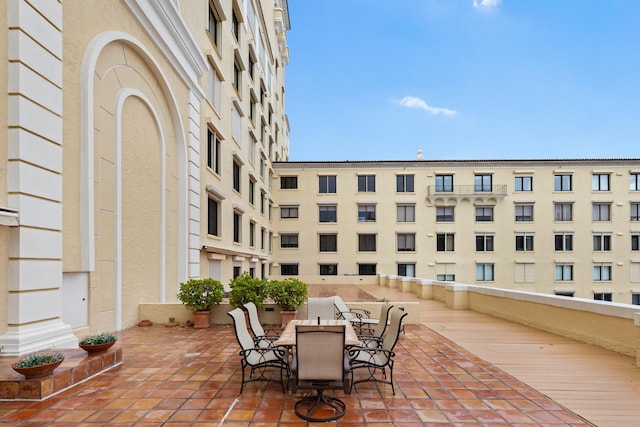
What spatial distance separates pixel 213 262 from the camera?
591 inches

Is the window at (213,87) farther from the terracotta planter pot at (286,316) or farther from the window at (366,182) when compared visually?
the window at (366,182)

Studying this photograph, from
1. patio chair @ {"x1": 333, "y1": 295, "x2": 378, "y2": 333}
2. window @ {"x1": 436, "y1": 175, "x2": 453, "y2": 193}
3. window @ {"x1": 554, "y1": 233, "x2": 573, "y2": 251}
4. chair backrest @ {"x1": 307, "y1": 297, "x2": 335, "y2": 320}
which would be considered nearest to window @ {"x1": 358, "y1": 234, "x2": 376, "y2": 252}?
window @ {"x1": 436, "y1": 175, "x2": 453, "y2": 193}

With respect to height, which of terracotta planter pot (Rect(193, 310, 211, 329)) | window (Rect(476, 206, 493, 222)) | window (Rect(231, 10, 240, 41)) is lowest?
terracotta planter pot (Rect(193, 310, 211, 329))

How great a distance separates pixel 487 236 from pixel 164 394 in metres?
31.5

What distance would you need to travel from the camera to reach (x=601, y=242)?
3178 centimetres

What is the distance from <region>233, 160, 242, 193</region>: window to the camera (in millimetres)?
18875

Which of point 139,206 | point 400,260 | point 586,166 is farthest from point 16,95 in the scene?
point 586,166

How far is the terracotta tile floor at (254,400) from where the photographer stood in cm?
433

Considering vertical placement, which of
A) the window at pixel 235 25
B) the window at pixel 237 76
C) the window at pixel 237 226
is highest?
the window at pixel 235 25

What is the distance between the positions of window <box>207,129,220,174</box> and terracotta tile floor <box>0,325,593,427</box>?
9234 mm

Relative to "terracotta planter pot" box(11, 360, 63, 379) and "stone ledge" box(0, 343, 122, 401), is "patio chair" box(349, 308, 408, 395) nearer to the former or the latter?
"stone ledge" box(0, 343, 122, 401)

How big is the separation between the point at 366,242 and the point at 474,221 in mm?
9743

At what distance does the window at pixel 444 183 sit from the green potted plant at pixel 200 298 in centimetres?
2557

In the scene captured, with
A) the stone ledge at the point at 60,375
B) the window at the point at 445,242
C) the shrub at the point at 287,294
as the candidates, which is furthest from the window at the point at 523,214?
the stone ledge at the point at 60,375
